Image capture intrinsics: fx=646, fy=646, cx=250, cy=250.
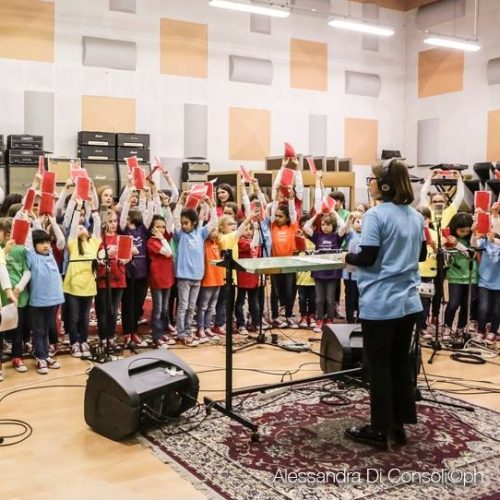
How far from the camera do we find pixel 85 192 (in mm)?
5508

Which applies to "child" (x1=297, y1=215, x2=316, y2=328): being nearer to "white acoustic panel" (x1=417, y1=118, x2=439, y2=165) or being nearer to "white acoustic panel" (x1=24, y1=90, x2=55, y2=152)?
"white acoustic panel" (x1=24, y1=90, x2=55, y2=152)

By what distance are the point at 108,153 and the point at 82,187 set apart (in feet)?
16.5

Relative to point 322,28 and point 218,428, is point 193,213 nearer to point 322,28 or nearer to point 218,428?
point 218,428

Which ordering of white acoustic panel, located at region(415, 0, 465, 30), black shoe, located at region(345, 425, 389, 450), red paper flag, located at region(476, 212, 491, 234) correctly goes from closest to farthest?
black shoe, located at region(345, 425, 389, 450), red paper flag, located at region(476, 212, 491, 234), white acoustic panel, located at region(415, 0, 465, 30)

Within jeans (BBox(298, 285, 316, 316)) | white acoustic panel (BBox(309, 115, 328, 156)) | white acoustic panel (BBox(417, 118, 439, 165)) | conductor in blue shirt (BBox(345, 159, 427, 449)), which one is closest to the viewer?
conductor in blue shirt (BBox(345, 159, 427, 449))

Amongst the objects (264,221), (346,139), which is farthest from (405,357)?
(346,139)

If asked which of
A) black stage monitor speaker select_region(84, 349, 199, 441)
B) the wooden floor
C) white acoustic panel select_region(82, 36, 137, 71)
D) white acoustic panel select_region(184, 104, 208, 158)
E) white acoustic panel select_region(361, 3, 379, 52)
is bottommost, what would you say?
the wooden floor

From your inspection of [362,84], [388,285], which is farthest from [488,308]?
[362,84]

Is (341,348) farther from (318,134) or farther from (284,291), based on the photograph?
(318,134)

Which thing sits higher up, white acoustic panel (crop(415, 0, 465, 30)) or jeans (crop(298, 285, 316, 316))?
white acoustic panel (crop(415, 0, 465, 30))

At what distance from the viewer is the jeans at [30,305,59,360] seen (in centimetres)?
530

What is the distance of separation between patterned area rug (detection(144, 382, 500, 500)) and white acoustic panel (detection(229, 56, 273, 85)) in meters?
8.75

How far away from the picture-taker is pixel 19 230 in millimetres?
4902

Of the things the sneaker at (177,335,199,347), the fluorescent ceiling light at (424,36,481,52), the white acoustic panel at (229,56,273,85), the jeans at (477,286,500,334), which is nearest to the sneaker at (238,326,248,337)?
the sneaker at (177,335,199,347)
